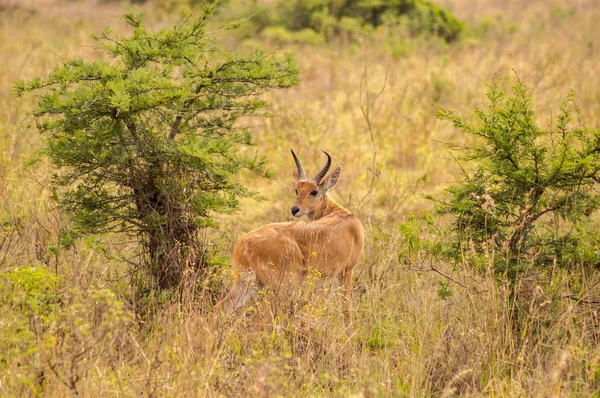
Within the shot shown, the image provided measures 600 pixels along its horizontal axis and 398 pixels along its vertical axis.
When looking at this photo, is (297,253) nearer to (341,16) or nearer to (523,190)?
(523,190)

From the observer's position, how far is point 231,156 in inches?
264

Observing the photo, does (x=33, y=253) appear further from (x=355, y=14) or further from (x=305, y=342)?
(x=355, y=14)

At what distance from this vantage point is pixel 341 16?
19359 mm

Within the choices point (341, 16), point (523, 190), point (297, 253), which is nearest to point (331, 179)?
point (297, 253)

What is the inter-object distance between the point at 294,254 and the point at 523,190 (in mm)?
2108

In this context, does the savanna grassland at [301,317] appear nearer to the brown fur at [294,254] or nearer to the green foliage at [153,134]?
the brown fur at [294,254]

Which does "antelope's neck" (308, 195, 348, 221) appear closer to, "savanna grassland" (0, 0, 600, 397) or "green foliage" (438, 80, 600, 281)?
"savanna grassland" (0, 0, 600, 397)

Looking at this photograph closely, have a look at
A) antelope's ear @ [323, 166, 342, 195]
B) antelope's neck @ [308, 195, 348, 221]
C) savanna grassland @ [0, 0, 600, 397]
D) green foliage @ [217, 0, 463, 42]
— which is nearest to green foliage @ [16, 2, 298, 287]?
savanna grassland @ [0, 0, 600, 397]

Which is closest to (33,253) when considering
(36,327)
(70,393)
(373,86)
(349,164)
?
(36,327)

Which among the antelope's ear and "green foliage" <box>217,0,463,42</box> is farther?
"green foliage" <box>217,0,463,42</box>

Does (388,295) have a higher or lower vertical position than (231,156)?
lower

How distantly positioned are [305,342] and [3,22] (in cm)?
1496

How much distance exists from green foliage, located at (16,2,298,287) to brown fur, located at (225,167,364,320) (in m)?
0.43

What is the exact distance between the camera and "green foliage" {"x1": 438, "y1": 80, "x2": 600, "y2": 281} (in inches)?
250
